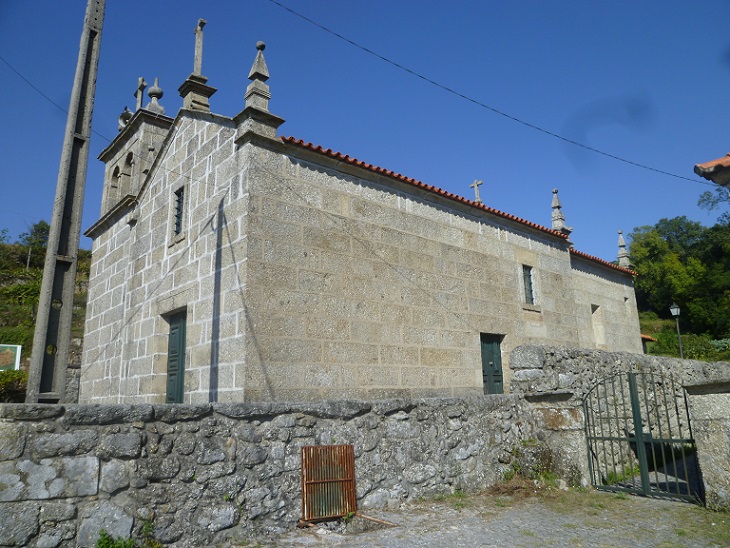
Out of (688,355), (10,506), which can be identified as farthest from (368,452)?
(688,355)

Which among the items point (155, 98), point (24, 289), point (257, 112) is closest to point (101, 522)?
point (257, 112)

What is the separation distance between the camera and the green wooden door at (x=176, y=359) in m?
9.80

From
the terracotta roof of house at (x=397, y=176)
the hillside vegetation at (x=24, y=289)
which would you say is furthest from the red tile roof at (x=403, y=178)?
the hillside vegetation at (x=24, y=289)

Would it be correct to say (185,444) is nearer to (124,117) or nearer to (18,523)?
(18,523)

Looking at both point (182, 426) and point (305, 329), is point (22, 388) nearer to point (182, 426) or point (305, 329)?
point (305, 329)

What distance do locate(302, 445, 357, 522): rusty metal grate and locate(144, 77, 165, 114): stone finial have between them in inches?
459

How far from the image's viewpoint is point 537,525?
18.8 feet

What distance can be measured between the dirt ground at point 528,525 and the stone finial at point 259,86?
656cm

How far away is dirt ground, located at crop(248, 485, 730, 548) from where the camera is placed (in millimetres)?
5098

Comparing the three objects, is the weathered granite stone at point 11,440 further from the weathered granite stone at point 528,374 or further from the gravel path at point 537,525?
the weathered granite stone at point 528,374

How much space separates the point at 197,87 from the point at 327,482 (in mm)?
8436

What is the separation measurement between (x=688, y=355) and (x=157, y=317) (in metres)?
28.0

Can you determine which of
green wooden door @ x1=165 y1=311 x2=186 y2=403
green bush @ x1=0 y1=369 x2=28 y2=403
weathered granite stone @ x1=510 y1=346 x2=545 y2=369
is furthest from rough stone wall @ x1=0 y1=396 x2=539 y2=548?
green bush @ x1=0 y1=369 x2=28 y2=403

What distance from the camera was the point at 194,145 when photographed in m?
10.5
